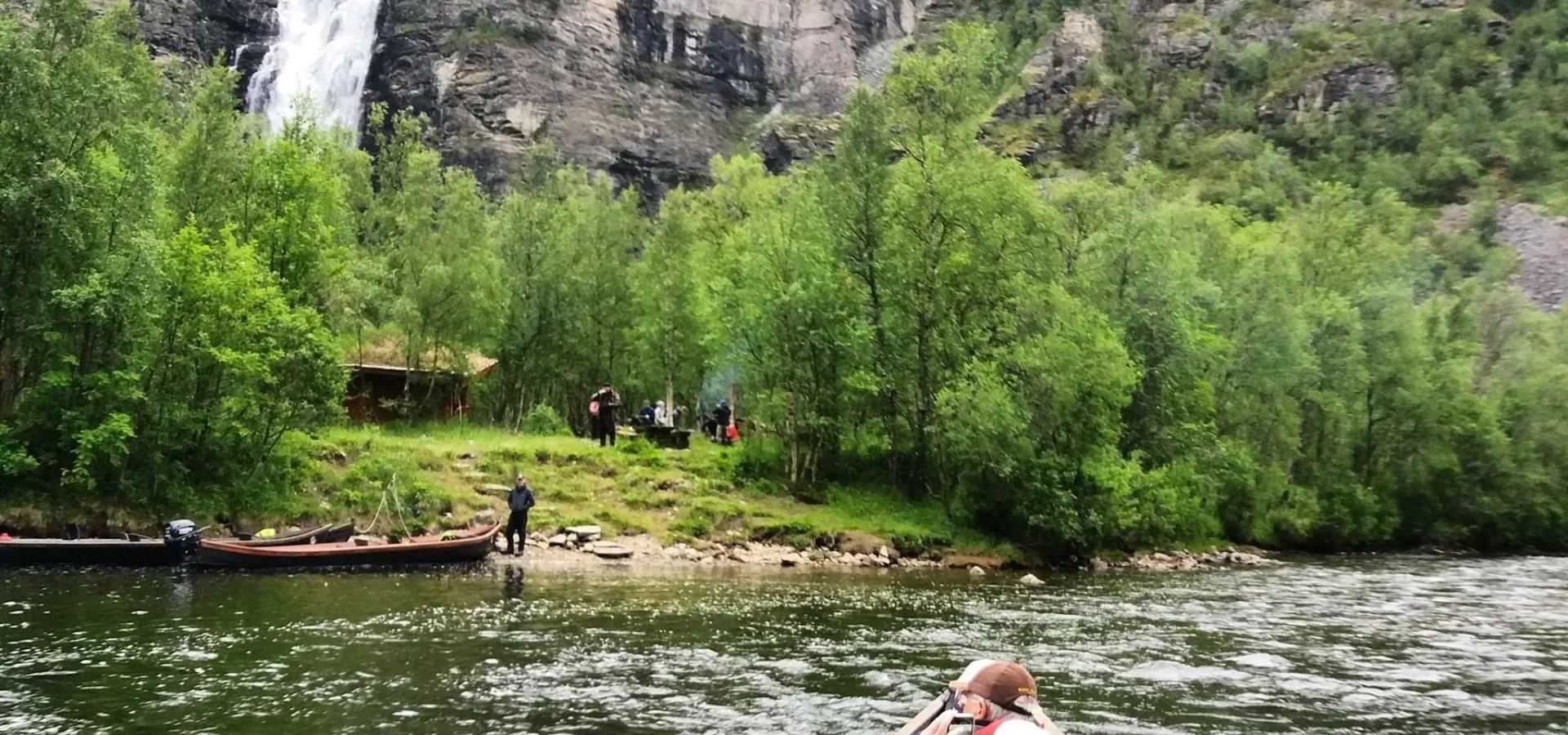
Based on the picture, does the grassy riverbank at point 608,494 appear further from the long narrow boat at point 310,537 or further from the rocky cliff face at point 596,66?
the rocky cliff face at point 596,66

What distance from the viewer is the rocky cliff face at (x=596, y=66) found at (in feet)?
341

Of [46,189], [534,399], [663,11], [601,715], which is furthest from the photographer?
[663,11]

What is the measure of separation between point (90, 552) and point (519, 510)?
1055 cm

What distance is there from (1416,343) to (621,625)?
48.3m

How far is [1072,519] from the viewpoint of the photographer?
112ft

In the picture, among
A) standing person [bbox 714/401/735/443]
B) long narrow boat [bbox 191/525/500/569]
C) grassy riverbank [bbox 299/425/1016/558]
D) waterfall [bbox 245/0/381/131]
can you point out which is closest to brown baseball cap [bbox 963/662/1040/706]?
long narrow boat [bbox 191/525/500/569]

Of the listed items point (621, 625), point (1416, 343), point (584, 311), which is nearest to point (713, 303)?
point (584, 311)

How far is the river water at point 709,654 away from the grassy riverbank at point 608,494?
5846 mm

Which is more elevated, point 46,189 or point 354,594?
point 46,189

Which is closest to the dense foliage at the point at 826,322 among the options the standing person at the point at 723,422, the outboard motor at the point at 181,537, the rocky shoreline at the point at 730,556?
the standing person at the point at 723,422

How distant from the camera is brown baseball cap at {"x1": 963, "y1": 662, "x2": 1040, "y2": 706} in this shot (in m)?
6.92

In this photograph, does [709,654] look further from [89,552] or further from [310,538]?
[89,552]

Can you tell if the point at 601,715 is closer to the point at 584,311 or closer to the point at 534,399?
the point at 584,311

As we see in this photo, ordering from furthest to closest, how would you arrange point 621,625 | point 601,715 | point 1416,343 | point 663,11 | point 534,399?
point 663,11 < point 534,399 < point 1416,343 < point 621,625 < point 601,715
